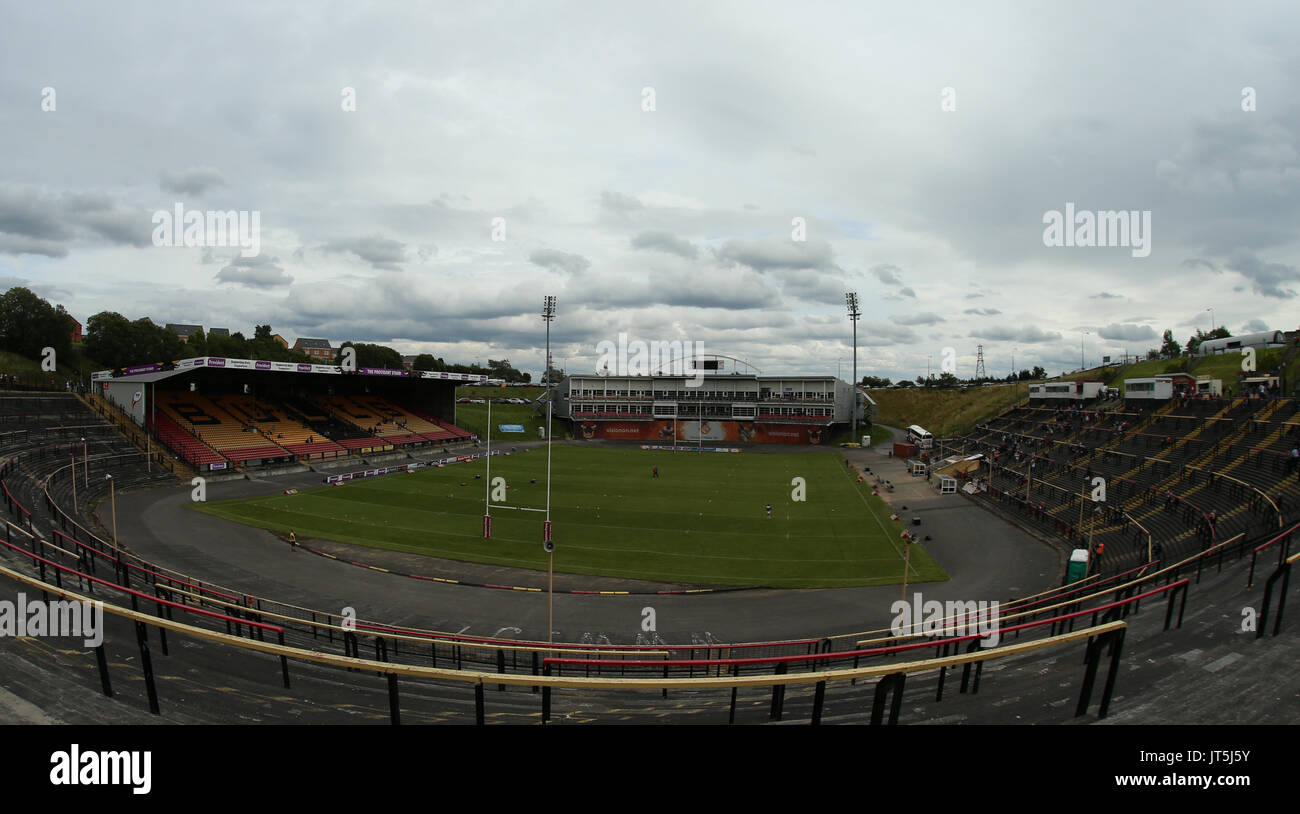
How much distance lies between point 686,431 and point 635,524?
6323 centimetres

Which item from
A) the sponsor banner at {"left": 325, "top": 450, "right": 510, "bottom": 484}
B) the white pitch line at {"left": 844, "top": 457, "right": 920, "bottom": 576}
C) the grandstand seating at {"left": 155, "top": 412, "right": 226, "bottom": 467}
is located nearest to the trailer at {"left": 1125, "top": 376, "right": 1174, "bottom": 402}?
the white pitch line at {"left": 844, "top": 457, "right": 920, "bottom": 576}

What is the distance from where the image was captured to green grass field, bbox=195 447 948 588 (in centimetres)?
2894

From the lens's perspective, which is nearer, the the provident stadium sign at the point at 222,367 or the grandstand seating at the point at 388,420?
the the provident stadium sign at the point at 222,367

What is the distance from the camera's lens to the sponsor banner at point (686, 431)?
97.2 metres

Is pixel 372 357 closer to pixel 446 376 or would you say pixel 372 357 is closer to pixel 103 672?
pixel 446 376

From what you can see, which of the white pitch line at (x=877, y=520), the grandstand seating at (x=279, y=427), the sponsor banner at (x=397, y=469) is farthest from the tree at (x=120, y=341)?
the white pitch line at (x=877, y=520)

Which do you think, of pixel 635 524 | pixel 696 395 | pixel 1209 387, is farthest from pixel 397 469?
pixel 1209 387

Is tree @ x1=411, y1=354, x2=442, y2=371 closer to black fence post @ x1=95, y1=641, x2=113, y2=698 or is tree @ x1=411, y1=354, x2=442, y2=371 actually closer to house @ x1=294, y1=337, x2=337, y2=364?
house @ x1=294, y1=337, x2=337, y2=364

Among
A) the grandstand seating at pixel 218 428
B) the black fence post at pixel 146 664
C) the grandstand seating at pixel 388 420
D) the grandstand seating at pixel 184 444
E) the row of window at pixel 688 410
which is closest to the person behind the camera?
the black fence post at pixel 146 664

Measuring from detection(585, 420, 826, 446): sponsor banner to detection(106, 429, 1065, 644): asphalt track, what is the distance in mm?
61001

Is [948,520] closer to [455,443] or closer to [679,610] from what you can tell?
[679,610]

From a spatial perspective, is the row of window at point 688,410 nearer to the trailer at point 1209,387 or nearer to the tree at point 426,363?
the trailer at point 1209,387

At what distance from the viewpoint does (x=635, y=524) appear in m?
37.2

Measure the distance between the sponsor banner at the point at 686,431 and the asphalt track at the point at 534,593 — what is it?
200 feet
